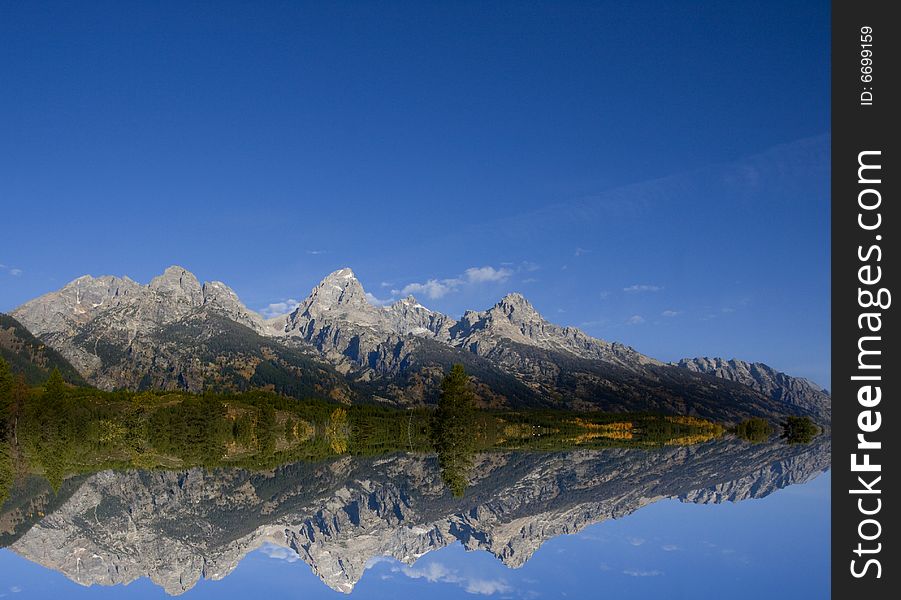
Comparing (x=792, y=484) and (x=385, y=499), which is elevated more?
(x=792, y=484)

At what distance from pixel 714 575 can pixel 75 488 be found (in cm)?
5334

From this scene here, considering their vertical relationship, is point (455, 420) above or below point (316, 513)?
above

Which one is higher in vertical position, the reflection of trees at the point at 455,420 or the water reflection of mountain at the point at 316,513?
the reflection of trees at the point at 455,420

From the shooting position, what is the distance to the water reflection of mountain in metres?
34.5

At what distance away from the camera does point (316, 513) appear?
165 ft

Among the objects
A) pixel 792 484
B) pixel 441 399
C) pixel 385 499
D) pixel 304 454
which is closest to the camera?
pixel 385 499

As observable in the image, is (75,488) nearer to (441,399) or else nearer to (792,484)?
(792,484)

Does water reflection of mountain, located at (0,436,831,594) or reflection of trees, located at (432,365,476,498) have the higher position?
reflection of trees, located at (432,365,476,498)

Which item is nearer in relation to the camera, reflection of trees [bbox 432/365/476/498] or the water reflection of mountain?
the water reflection of mountain

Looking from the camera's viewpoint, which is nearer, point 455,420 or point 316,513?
point 316,513

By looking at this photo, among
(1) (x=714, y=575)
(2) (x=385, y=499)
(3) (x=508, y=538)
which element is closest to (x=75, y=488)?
(2) (x=385, y=499)

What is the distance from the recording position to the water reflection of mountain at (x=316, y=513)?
3447 centimetres
